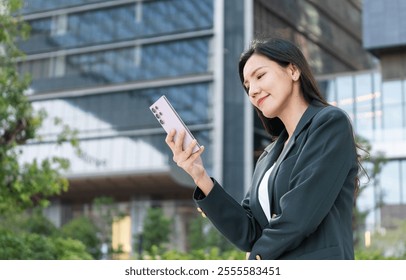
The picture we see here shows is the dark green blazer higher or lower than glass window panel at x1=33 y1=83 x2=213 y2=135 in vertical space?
lower

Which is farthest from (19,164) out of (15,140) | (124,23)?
(124,23)

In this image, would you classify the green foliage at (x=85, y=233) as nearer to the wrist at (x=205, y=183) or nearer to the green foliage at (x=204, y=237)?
the green foliage at (x=204, y=237)

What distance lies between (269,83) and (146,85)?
141 feet

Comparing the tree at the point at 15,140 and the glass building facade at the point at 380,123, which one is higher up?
the glass building facade at the point at 380,123

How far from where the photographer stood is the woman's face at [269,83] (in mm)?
2611

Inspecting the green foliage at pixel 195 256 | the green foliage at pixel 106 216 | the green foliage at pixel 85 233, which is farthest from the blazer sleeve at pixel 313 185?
the green foliage at pixel 106 216

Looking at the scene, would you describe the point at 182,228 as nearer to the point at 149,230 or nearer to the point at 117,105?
the point at 149,230

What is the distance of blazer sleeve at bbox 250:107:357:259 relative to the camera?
2.29 metres

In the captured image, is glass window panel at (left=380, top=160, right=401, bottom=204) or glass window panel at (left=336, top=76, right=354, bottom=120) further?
glass window panel at (left=336, top=76, right=354, bottom=120)

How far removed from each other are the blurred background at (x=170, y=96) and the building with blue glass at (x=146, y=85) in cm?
7

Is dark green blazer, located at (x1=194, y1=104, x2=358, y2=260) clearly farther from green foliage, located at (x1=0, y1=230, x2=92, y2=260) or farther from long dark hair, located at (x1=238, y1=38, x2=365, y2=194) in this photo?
green foliage, located at (x1=0, y1=230, x2=92, y2=260)

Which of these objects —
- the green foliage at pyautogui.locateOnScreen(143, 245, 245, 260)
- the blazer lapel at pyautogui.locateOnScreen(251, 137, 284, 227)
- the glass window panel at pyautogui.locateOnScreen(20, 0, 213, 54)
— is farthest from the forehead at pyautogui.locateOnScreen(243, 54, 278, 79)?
the glass window panel at pyautogui.locateOnScreen(20, 0, 213, 54)

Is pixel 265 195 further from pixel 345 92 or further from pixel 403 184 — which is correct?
pixel 345 92
